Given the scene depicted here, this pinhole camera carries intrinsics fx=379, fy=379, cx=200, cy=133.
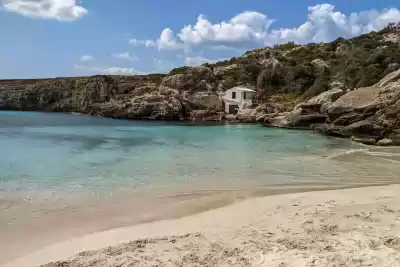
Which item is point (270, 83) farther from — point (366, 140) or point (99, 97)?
point (99, 97)

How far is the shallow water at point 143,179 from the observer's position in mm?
9883

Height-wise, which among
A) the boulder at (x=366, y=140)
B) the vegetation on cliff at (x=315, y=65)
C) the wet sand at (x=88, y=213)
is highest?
the vegetation on cliff at (x=315, y=65)

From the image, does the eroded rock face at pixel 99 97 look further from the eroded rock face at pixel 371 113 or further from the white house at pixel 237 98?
the eroded rock face at pixel 371 113

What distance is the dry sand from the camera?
21.8 ft

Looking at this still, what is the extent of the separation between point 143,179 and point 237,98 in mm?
52289

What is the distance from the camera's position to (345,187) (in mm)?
13688

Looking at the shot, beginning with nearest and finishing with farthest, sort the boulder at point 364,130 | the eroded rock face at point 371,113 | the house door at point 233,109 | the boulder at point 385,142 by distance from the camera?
the boulder at point 385,142 < the eroded rock face at point 371,113 < the boulder at point 364,130 < the house door at point 233,109

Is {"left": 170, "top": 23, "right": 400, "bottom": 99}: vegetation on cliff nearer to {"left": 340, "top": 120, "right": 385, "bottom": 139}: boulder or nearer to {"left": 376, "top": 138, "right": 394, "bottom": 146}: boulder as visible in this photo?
{"left": 340, "top": 120, "right": 385, "bottom": 139}: boulder

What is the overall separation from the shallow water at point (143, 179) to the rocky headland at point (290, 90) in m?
9.76

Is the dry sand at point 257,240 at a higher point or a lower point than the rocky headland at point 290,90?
lower

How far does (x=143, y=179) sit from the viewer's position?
15.4 meters

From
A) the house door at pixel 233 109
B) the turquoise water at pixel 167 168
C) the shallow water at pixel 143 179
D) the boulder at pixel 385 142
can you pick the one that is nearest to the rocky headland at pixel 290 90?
the boulder at pixel 385 142

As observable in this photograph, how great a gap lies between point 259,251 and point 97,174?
11.0 m

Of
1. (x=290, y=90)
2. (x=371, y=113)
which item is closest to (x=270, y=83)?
(x=290, y=90)
